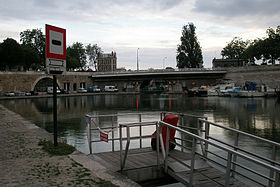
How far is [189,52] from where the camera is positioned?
79.5 m

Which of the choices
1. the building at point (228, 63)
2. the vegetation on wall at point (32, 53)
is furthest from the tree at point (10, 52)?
the building at point (228, 63)

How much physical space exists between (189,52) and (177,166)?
75.9 metres

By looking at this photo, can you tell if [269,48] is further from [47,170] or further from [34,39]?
[47,170]

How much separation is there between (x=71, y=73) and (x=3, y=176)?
73.5 meters

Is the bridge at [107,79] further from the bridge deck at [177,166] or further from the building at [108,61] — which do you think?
the building at [108,61]

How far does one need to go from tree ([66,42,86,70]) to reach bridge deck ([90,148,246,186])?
270ft

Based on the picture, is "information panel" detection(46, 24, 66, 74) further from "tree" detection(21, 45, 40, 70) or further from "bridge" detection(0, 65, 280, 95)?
"tree" detection(21, 45, 40, 70)

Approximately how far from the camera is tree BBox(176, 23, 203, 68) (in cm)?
7906

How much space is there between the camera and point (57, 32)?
26.9 feet

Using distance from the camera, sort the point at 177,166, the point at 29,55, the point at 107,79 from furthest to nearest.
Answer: the point at 107,79 → the point at 29,55 → the point at 177,166

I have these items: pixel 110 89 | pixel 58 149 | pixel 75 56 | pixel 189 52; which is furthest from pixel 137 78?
pixel 58 149

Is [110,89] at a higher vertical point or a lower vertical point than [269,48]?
lower

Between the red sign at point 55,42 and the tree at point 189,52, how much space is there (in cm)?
7288

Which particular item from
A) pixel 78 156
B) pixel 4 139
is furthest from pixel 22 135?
pixel 78 156
